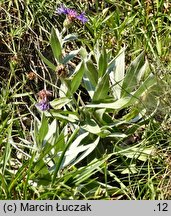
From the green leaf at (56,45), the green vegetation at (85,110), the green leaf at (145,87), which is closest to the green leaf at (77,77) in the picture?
the green vegetation at (85,110)

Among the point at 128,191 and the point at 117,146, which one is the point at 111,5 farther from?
the point at 128,191

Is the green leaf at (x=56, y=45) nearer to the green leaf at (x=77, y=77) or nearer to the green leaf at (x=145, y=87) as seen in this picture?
the green leaf at (x=77, y=77)

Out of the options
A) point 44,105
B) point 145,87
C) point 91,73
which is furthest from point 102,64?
point 44,105

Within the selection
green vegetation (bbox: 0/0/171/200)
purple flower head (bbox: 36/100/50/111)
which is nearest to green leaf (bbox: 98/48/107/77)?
green vegetation (bbox: 0/0/171/200)

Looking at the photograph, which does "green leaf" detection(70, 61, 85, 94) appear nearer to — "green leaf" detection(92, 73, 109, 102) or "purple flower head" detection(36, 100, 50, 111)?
"green leaf" detection(92, 73, 109, 102)

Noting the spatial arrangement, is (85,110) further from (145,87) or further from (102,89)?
(145,87)

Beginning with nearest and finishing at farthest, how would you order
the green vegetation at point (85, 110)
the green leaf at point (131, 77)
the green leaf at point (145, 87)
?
the green vegetation at point (85, 110) → the green leaf at point (145, 87) → the green leaf at point (131, 77)

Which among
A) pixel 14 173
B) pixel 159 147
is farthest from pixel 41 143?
pixel 159 147
